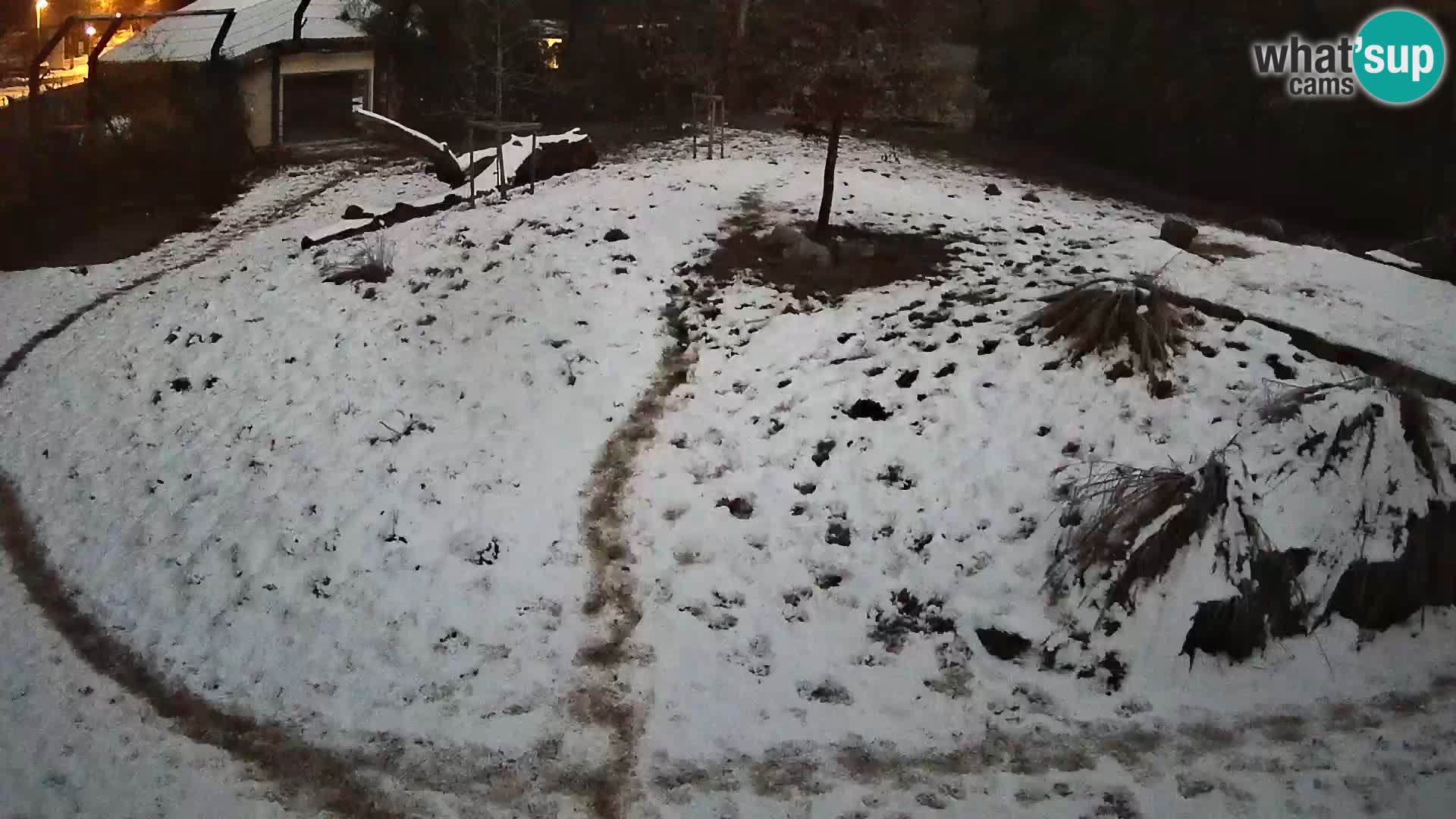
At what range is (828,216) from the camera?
573 inches

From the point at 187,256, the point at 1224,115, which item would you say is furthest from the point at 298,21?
the point at 1224,115

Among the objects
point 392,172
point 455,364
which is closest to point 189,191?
point 392,172

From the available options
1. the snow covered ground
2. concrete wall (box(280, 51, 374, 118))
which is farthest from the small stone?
concrete wall (box(280, 51, 374, 118))

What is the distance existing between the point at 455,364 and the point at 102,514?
3.44m

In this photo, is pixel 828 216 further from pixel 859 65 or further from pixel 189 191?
pixel 189 191

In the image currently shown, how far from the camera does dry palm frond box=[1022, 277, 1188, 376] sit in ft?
31.8

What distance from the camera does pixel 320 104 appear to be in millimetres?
26047

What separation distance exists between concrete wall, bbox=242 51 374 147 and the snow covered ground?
11596 mm

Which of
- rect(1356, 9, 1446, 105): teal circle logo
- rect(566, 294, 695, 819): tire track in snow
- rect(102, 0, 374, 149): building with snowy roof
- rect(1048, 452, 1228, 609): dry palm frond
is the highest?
rect(1356, 9, 1446, 105): teal circle logo

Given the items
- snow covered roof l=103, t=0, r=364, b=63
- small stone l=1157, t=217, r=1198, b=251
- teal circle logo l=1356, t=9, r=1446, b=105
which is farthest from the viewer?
snow covered roof l=103, t=0, r=364, b=63

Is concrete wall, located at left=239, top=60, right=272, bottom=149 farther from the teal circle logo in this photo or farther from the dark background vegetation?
the teal circle logo

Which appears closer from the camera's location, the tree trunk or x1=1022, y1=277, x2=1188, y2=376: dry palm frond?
x1=1022, y1=277, x2=1188, y2=376: dry palm frond

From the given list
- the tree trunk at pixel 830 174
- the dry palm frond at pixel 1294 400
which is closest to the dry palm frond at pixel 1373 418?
the dry palm frond at pixel 1294 400

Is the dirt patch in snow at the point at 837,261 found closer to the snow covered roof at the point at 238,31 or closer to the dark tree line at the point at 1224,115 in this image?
the dark tree line at the point at 1224,115
